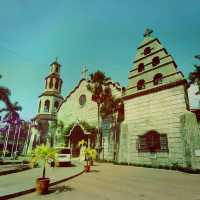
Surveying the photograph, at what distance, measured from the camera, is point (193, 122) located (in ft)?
49.3

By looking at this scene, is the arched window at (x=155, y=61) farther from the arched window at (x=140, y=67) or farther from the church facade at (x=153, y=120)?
the arched window at (x=140, y=67)

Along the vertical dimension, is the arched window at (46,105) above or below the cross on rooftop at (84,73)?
below

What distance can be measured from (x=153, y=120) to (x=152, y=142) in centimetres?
229

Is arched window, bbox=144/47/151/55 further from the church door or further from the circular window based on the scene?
the church door

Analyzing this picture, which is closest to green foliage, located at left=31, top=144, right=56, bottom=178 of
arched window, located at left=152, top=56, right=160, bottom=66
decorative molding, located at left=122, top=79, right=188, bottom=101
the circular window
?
decorative molding, located at left=122, top=79, right=188, bottom=101

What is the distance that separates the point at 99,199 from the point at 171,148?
11.8 metres

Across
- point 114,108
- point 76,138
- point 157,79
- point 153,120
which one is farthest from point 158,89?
point 76,138

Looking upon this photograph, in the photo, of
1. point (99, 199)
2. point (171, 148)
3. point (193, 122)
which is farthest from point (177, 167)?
point (99, 199)

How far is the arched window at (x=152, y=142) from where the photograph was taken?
17030 mm

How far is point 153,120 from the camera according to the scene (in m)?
18.2

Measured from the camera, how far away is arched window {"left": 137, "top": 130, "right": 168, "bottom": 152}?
55.9 feet

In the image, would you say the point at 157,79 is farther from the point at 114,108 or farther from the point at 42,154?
the point at 42,154

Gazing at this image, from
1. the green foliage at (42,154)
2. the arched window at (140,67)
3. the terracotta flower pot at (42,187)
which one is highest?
the arched window at (140,67)

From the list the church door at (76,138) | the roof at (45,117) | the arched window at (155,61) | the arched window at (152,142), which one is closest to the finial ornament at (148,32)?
the arched window at (155,61)
